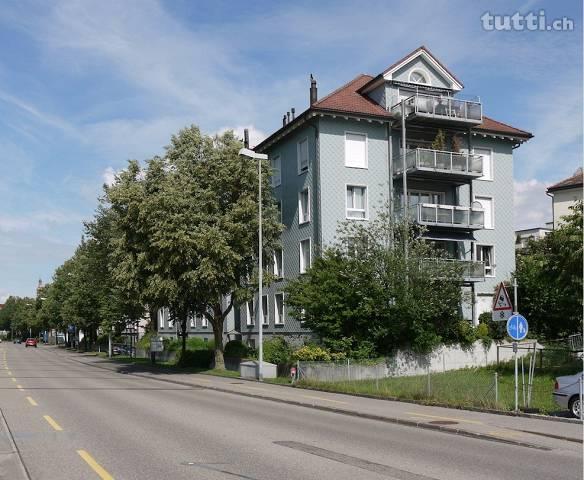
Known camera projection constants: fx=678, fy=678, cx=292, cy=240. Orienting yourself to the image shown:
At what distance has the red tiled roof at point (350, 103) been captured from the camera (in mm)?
36281

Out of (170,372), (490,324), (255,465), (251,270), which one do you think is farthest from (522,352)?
(255,465)

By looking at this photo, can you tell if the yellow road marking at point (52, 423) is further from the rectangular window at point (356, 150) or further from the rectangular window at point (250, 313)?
the rectangular window at point (250, 313)

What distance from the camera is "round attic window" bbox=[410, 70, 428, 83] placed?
128ft

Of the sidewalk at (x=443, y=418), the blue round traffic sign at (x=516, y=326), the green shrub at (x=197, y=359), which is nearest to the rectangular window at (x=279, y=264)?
the green shrub at (x=197, y=359)

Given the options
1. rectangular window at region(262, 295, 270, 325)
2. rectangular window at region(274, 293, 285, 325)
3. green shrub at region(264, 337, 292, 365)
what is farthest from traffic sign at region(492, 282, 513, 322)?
rectangular window at region(262, 295, 270, 325)

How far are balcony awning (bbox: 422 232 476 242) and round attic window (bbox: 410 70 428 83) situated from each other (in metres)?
8.99

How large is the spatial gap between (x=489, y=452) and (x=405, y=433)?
2.63 meters

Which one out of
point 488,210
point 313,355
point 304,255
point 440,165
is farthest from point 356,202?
point 313,355

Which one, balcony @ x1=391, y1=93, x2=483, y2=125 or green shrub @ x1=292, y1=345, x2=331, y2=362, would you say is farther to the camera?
balcony @ x1=391, y1=93, x2=483, y2=125

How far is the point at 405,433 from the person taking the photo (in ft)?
44.0

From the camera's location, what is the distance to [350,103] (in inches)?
1485

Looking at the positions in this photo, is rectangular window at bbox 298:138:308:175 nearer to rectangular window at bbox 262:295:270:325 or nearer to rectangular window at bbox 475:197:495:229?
rectangular window at bbox 262:295:270:325

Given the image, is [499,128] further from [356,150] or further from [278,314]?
[278,314]

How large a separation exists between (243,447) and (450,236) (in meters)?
28.5
